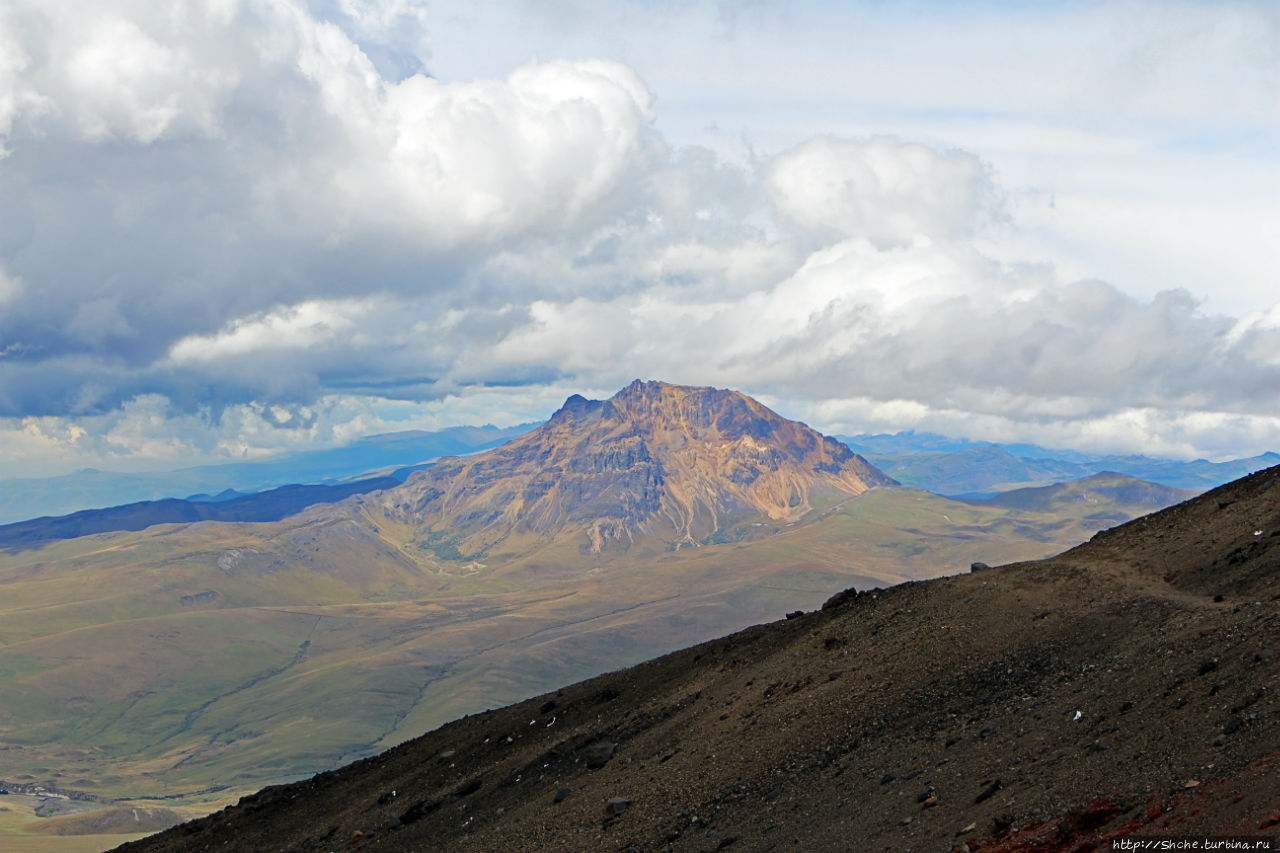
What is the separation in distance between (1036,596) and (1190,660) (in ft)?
38.7

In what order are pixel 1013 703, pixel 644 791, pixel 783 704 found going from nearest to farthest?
pixel 1013 703 → pixel 644 791 → pixel 783 704

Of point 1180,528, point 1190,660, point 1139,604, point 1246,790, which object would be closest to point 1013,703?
point 1190,660

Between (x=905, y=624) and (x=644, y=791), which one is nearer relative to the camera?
(x=644, y=791)

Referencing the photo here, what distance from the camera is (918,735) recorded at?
36.1m

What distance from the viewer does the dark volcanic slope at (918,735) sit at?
26.5 m

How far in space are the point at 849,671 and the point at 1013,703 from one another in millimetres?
9417

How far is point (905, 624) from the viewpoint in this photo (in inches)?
1871

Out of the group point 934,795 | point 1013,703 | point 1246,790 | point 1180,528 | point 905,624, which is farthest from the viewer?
point 1180,528

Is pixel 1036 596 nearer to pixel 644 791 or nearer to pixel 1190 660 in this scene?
pixel 1190 660

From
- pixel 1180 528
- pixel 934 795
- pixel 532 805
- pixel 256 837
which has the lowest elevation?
pixel 256 837

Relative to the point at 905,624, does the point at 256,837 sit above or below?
below

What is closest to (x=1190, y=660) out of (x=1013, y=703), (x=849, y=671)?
(x=1013, y=703)

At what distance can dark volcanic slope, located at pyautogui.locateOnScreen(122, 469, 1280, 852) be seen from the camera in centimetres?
2652

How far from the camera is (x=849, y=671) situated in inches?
1737
